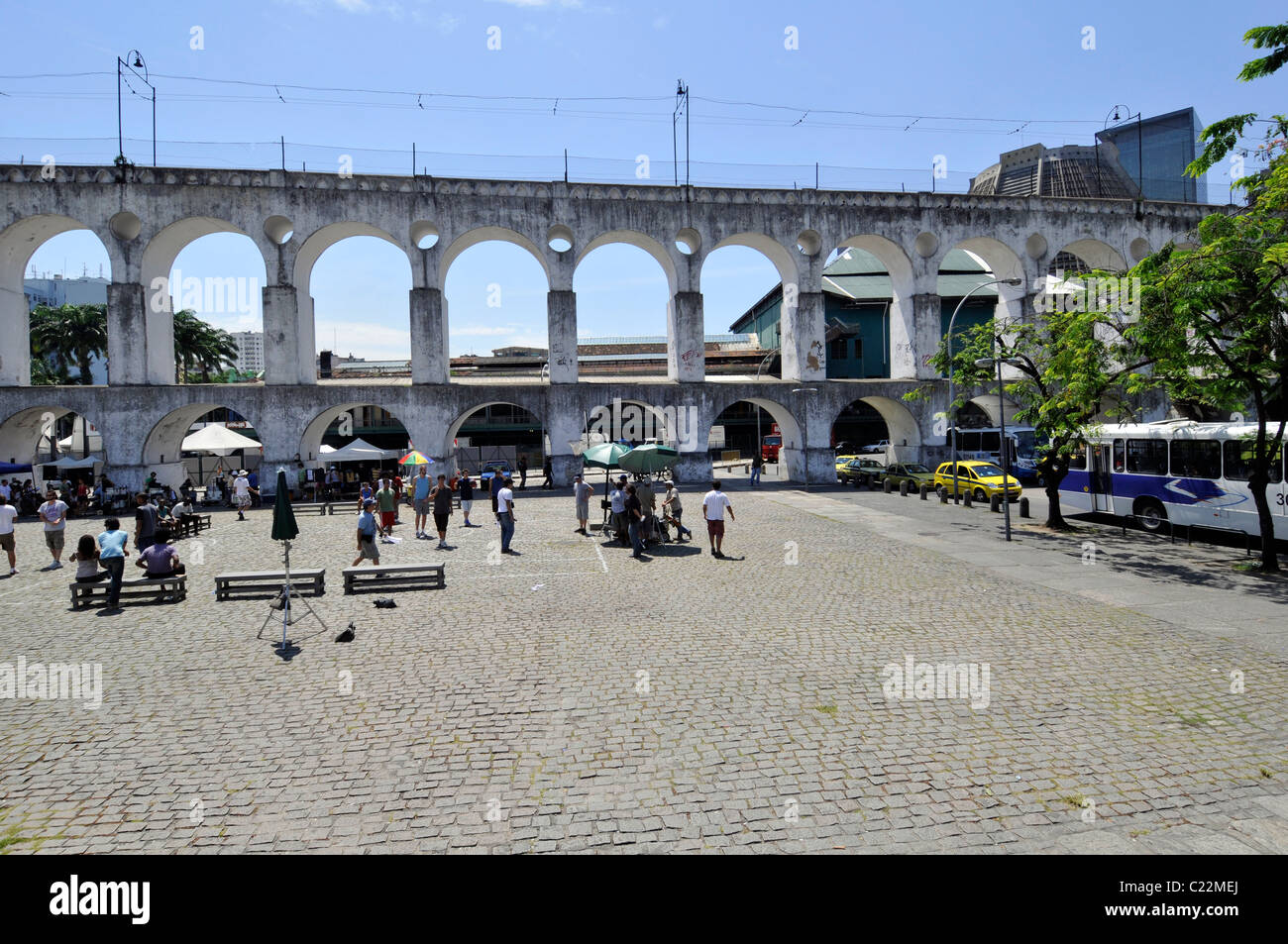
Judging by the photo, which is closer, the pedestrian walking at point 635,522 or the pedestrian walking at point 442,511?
the pedestrian walking at point 635,522

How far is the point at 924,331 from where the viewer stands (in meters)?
36.2

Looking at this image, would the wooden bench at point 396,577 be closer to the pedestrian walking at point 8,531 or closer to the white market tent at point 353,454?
the pedestrian walking at point 8,531

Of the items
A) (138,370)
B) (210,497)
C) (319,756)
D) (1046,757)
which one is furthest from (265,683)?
(138,370)

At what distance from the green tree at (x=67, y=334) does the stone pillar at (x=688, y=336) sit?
38.9 metres

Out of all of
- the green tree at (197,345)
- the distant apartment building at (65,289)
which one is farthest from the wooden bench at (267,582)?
the distant apartment building at (65,289)

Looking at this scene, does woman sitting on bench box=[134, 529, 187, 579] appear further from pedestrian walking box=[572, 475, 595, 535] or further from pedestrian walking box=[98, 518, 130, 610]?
pedestrian walking box=[572, 475, 595, 535]

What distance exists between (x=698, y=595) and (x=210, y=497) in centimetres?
2600

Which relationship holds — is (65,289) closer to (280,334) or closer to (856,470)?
(280,334)

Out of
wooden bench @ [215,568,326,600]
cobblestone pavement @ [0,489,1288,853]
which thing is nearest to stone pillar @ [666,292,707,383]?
cobblestone pavement @ [0,489,1288,853]

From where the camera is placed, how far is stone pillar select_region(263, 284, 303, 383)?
31.4 meters

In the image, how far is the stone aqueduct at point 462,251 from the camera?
30.1 m

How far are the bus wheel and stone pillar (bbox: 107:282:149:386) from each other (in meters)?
37.3

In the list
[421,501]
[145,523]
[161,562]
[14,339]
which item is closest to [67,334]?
[14,339]
